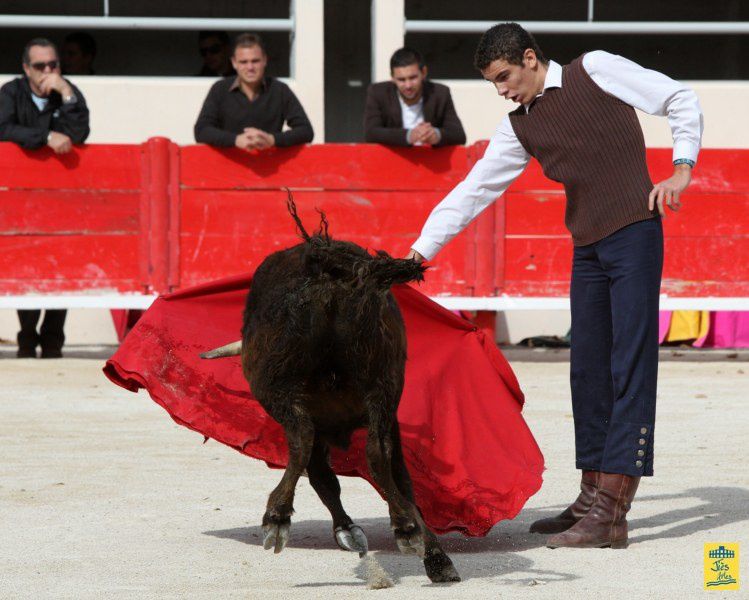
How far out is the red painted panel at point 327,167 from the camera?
8.77 meters

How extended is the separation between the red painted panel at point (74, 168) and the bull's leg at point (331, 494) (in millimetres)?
5256

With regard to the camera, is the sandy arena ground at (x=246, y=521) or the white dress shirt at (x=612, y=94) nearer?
the sandy arena ground at (x=246, y=521)

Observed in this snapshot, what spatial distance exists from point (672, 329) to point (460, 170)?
83.8 inches

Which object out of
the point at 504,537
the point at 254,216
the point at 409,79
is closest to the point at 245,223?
the point at 254,216

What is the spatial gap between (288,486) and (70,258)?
575cm

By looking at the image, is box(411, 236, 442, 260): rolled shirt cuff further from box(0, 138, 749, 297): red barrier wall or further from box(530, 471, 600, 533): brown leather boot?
box(0, 138, 749, 297): red barrier wall

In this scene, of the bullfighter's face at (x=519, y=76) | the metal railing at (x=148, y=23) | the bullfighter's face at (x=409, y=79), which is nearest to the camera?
the bullfighter's face at (x=519, y=76)

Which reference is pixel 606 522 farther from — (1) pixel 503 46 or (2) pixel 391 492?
(1) pixel 503 46

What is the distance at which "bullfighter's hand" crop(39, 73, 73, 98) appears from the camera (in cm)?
838

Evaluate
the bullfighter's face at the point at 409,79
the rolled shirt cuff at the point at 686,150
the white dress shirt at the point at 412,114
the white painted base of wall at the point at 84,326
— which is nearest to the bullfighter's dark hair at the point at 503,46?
the rolled shirt cuff at the point at 686,150

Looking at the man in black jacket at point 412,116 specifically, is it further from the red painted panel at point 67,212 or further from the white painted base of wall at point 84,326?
the white painted base of wall at point 84,326

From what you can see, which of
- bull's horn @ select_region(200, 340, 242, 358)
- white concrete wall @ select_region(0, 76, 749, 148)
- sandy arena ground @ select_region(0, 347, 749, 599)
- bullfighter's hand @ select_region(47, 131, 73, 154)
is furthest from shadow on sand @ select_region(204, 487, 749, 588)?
white concrete wall @ select_region(0, 76, 749, 148)

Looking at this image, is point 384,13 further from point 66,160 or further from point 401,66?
point 66,160

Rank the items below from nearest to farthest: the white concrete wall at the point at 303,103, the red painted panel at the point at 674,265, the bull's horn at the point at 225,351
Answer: the bull's horn at the point at 225,351 → the red painted panel at the point at 674,265 → the white concrete wall at the point at 303,103
